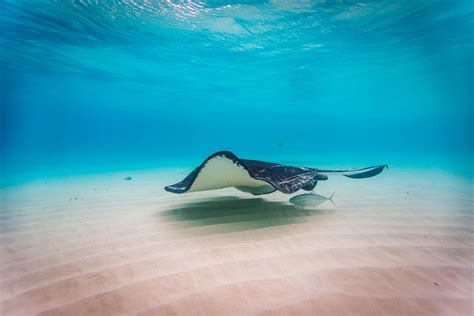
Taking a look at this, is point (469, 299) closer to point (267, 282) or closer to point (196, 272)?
point (267, 282)

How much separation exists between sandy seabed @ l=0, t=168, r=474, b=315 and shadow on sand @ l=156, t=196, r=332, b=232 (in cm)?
3

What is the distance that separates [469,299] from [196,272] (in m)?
2.46

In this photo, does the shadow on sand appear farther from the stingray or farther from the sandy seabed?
the stingray

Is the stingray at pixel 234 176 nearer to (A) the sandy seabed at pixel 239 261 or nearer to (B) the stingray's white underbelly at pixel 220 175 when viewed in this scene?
(B) the stingray's white underbelly at pixel 220 175

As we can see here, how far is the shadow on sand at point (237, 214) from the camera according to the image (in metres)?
4.04

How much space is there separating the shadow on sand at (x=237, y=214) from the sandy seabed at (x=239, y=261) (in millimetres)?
28

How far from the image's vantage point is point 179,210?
499cm

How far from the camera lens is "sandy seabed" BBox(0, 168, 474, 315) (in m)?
2.13

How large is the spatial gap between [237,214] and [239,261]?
63.8 inches

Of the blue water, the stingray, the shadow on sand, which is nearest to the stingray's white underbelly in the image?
the stingray

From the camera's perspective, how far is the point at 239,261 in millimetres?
2828

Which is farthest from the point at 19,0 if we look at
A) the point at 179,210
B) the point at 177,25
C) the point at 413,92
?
the point at 413,92

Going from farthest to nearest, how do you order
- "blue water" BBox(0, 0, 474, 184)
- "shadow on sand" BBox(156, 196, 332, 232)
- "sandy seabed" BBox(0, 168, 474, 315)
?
"blue water" BBox(0, 0, 474, 184)
"shadow on sand" BBox(156, 196, 332, 232)
"sandy seabed" BBox(0, 168, 474, 315)

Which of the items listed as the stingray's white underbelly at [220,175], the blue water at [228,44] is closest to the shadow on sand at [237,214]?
the stingray's white underbelly at [220,175]
